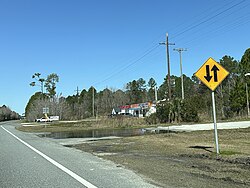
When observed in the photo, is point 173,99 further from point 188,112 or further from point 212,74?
point 212,74

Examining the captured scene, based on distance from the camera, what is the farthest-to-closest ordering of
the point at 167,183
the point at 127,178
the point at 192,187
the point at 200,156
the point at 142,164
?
the point at 200,156 → the point at 142,164 → the point at 127,178 → the point at 167,183 → the point at 192,187

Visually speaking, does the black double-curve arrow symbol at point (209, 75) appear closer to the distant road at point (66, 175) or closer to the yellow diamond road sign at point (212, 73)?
the yellow diamond road sign at point (212, 73)

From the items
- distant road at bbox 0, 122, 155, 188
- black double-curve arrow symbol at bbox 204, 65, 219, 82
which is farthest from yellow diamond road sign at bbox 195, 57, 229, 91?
distant road at bbox 0, 122, 155, 188

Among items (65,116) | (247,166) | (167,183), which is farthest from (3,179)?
(65,116)

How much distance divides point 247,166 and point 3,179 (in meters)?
6.97

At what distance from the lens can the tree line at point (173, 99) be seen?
158ft

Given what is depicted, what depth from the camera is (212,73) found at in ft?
39.7

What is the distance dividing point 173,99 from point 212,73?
36546 mm

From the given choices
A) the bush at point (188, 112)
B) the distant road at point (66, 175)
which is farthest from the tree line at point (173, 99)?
the distant road at point (66, 175)

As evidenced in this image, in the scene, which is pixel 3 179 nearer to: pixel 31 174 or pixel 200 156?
pixel 31 174

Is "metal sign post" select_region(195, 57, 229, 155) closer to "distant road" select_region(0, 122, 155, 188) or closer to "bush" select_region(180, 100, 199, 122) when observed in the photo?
"distant road" select_region(0, 122, 155, 188)

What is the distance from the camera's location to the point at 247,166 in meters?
9.54

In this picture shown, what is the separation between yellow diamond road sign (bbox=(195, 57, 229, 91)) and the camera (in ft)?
39.3

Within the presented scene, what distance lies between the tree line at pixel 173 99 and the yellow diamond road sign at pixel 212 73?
19.4 ft
